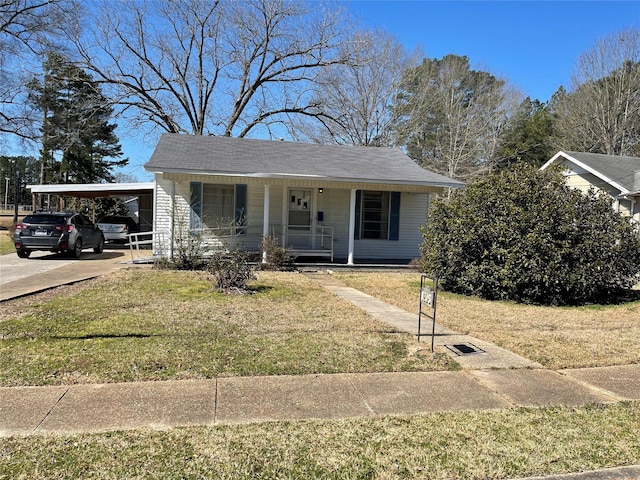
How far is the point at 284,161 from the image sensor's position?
50.9 feet

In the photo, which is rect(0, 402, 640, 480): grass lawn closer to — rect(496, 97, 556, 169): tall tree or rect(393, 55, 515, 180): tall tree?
rect(393, 55, 515, 180): tall tree

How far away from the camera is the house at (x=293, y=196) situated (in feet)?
45.3

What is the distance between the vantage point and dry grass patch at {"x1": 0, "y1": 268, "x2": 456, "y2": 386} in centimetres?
452

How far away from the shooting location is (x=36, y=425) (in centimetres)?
325

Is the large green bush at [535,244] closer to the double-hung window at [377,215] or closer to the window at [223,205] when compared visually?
the double-hung window at [377,215]

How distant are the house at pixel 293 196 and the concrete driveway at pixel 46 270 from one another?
2.28 meters

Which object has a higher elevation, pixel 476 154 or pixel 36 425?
pixel 476 154

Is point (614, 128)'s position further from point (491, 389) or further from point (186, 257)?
point (491, 389)

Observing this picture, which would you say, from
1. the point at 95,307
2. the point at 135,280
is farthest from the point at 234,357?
the point at 135,280

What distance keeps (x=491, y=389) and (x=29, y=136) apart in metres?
34.5

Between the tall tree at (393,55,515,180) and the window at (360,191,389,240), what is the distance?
17940 millimetres

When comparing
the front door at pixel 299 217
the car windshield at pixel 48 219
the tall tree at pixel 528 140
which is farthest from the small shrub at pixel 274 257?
the tall tree at pixel 528 140

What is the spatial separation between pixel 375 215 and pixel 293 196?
9.89 feet

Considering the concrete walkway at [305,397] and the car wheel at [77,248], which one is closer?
the concrete walkway at [305,397]
